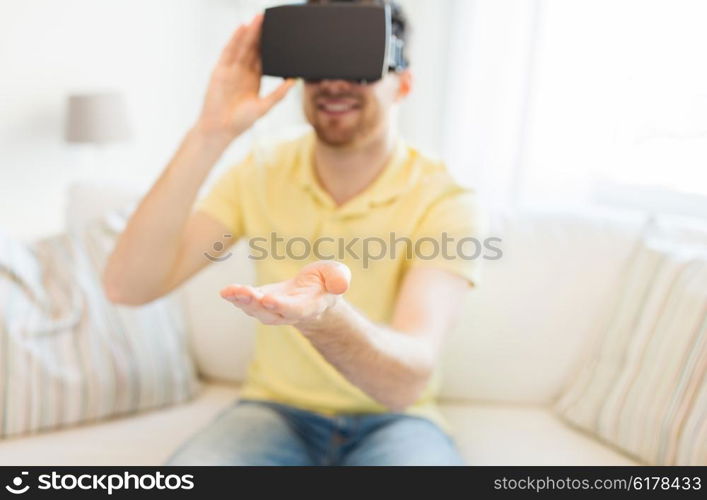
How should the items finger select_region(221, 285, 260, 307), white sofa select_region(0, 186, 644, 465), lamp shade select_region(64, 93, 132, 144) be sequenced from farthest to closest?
lamp shade select_region(64, 93, 132, 144) < white sofa select_region(0, 186, 644, 465) < finger select_region(221, 285, 260, 307)

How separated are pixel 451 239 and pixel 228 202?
371 millimetres

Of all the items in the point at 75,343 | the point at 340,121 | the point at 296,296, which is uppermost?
the point at 340,121

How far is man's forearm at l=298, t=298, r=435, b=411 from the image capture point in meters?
0.72

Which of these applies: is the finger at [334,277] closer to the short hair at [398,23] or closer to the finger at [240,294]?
the finger at [240,294]

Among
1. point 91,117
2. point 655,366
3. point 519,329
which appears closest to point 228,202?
point 519,329

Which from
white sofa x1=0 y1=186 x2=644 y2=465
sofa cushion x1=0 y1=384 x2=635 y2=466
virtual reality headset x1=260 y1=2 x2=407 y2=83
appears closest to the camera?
virtual reality headset x1=260 y1=2 x2=407 y2=83

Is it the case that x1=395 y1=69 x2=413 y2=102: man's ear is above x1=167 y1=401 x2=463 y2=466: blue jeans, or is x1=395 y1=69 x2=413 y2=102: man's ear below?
above

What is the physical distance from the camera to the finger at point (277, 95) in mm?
968

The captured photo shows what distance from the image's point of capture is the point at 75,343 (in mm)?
1163

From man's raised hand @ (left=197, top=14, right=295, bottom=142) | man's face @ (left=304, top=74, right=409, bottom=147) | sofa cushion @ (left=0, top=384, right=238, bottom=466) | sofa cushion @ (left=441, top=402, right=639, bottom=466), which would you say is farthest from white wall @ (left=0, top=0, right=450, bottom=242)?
sofa cushion @ (left=441, top=402, right=639, bottom=466)

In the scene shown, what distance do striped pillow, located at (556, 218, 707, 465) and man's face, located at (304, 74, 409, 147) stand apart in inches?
20.1

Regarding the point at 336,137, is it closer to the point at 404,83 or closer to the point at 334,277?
the point at 404,83

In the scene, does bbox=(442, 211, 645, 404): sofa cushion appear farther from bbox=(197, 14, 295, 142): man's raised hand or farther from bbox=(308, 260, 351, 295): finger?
bbox=(308, 260, 351, 295): finger

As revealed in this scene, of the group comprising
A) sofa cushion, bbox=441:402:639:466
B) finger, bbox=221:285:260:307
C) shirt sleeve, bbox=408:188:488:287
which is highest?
finger, bbox=221:285:260:307
